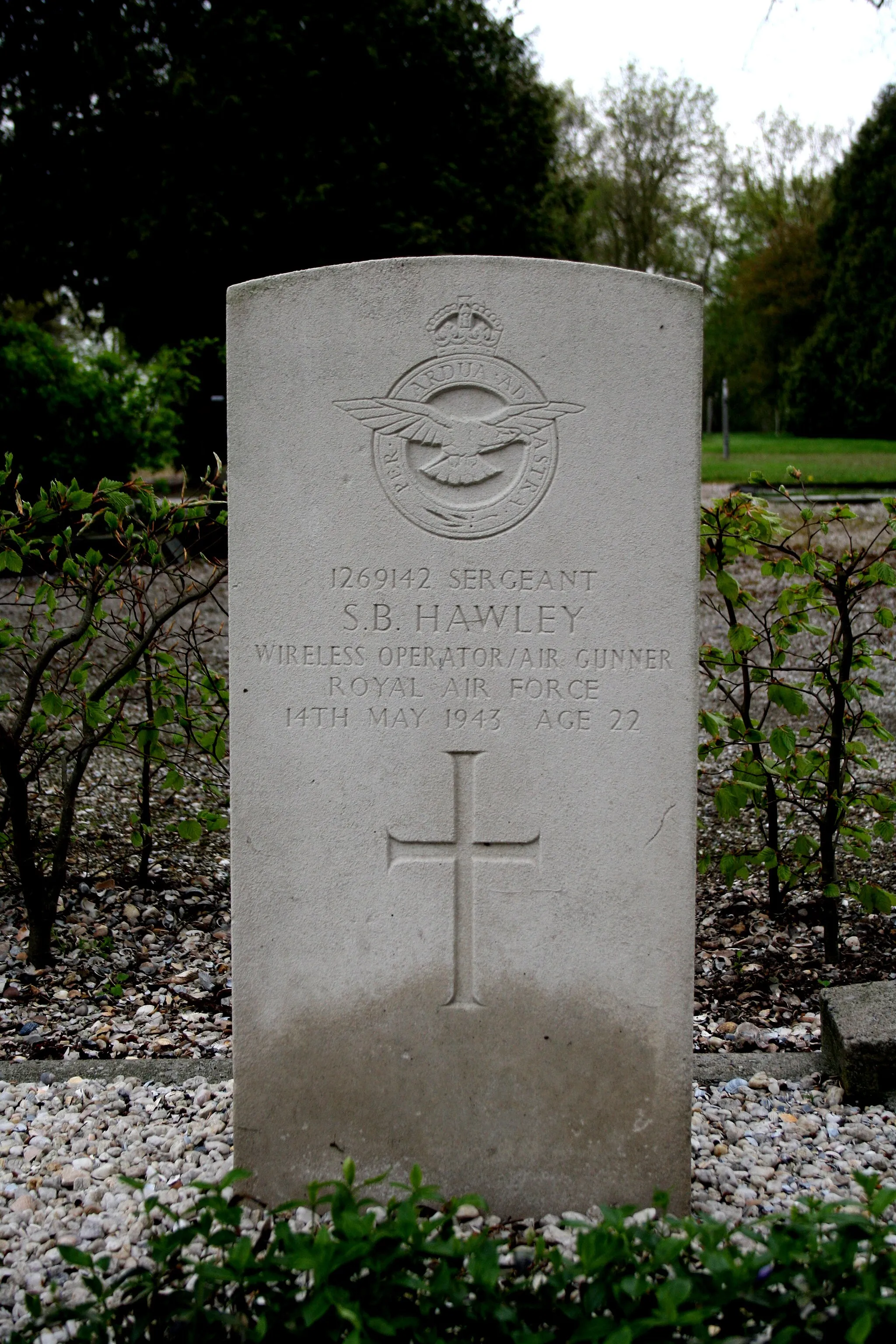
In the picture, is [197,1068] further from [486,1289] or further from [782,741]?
[782,741]

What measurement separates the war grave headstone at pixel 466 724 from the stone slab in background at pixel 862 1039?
0.73 m

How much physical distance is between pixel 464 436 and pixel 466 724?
0.67m

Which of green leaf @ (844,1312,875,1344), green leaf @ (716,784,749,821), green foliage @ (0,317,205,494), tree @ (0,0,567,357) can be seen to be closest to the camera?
green leaf @ (844,1312,875,1344)

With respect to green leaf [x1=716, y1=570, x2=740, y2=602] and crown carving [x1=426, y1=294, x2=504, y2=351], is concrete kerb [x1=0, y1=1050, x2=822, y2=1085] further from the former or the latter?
crown carving [x1=426, y1=294, x2=504, y2=351]

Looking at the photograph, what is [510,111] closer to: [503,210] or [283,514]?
[503,210]

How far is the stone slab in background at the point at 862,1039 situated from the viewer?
10.4 feet

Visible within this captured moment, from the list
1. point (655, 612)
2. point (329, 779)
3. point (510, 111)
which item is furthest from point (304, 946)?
point (510, 111)

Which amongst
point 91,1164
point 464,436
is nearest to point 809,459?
point 464,436

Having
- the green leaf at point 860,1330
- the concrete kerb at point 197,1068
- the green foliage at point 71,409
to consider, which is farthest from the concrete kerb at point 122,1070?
the green foliage at point 71,409

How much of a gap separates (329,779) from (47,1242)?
123 centimetres

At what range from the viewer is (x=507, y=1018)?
107 inches

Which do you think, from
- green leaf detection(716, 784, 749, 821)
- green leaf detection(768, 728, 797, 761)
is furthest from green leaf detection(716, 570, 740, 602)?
green leaf detection(716, 784, 749, 821)

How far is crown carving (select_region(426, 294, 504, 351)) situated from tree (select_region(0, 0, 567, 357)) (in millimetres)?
16697

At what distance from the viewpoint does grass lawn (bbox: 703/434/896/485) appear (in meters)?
19.2
